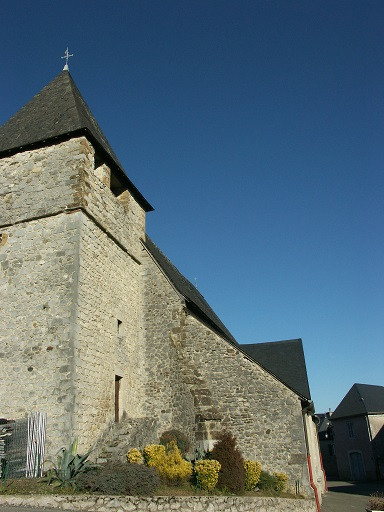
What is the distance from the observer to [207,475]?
9938 mm

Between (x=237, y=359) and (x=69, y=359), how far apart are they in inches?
215

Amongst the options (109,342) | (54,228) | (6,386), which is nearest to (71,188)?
(54,228)

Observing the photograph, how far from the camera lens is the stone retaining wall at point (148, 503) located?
7.63 m

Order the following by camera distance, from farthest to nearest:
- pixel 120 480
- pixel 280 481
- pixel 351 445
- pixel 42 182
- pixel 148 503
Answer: pixel 351 445 → pixel 42 182 → pixel 280 481 → pixel 120 480 → pixel 148 503

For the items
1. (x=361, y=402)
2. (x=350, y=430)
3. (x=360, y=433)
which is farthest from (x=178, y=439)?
(x=350, y=430)

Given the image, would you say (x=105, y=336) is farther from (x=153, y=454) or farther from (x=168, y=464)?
(x=168, y=464)

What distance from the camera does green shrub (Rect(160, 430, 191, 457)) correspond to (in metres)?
11.8

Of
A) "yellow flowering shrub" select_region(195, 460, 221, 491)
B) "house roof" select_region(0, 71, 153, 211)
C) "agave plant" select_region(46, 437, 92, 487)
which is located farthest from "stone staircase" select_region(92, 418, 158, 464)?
"house roof" select_region(0, 71, 153, 211)

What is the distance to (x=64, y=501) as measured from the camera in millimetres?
7773

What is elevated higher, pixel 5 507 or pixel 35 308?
pixel 35 308

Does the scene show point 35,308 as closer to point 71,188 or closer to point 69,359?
point 69,359

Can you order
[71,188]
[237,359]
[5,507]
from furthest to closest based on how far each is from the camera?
[237,359], [71,188], [5,507]

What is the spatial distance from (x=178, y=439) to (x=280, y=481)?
296 cm

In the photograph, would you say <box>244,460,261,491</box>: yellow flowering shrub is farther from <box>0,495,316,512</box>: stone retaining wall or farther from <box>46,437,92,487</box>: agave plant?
<box>46,437,92,487</box>: agave plant
